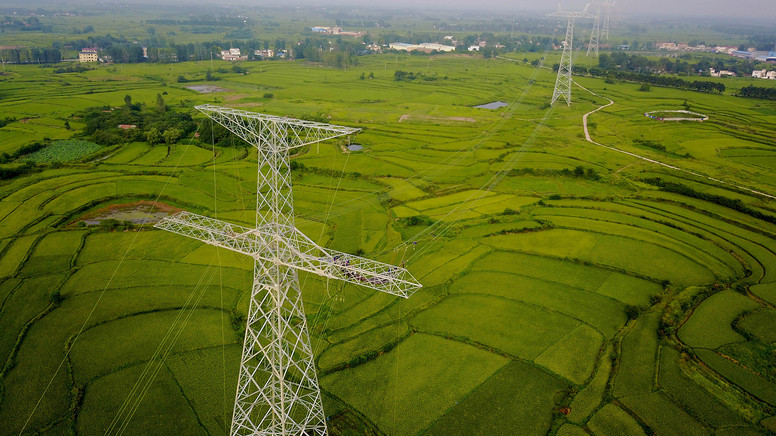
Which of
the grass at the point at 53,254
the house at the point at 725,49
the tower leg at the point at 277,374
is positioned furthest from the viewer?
the house at the point at 725,49

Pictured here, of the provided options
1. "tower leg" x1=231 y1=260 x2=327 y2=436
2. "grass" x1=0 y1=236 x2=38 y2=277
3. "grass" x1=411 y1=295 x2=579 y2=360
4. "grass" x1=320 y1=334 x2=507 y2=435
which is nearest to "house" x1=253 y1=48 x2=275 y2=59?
"grass" x1=0 y1=236 x2=38 y2=277

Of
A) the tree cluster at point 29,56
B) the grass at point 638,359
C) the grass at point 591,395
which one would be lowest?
the grass at point 591,395

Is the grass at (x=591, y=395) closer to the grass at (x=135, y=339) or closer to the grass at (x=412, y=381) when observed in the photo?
the grass at (x=412, y=381)

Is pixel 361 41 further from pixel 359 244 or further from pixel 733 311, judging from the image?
pixel 733 311

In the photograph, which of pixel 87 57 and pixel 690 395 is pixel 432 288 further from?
pixel 87 57

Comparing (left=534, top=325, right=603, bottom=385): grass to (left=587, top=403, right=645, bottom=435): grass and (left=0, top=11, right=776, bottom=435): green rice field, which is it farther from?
(left=587, top=403, right=645, bottom=435): grass

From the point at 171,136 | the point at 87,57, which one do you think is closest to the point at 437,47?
the point at 87,57

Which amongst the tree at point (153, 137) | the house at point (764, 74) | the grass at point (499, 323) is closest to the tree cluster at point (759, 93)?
the house at point (764, 74)

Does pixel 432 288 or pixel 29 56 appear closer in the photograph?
pixel 432 288
